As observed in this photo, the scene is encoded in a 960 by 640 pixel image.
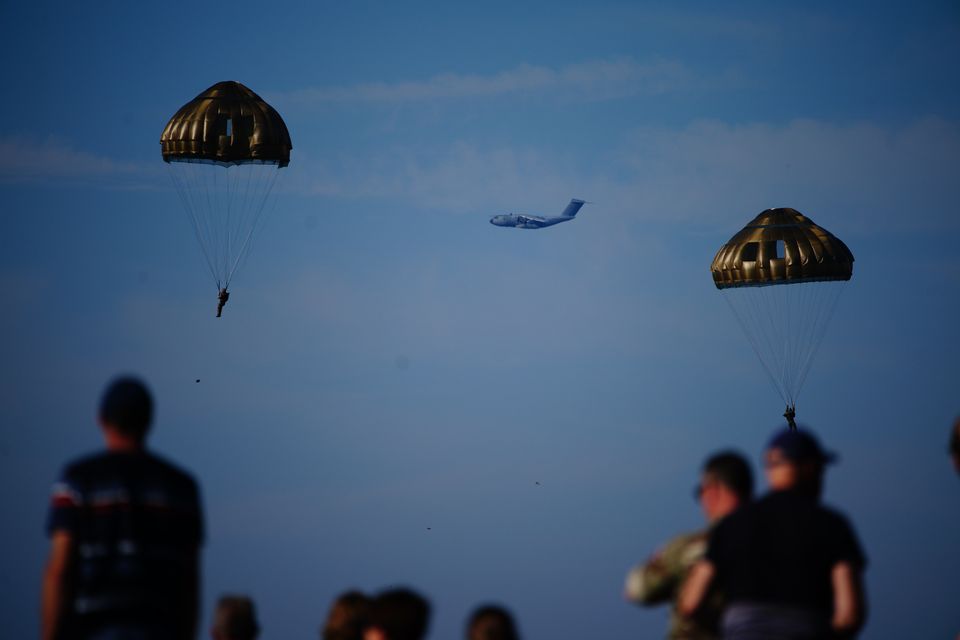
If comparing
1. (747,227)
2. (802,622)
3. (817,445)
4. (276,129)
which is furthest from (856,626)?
(747,227)

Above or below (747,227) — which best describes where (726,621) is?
below

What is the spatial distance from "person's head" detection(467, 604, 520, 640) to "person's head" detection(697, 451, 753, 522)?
144cm

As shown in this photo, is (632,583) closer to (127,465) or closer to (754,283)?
(127,465)

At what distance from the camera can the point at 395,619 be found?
325 inches

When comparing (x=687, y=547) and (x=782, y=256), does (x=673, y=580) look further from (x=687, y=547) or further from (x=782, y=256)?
(x=782, y=256)

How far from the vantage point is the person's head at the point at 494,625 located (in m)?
8.31

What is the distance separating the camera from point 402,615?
8.28 m

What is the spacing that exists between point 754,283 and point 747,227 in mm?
3028

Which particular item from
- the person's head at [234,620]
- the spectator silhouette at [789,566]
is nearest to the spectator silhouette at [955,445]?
the spectator silhouette at [789,566]

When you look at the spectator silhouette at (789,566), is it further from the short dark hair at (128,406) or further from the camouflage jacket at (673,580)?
the short dark hair at (128,406)

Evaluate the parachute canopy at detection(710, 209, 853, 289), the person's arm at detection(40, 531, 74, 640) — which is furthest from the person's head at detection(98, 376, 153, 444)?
the parachute canopy at detection(710, 209, 853, 289)

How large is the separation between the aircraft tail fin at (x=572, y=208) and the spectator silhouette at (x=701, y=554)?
295 feet

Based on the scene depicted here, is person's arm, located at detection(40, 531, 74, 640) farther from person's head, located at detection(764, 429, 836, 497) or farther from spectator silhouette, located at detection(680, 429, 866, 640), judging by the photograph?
person's head, located at detection(764, 429, 836, 497)

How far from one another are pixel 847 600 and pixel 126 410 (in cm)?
410
